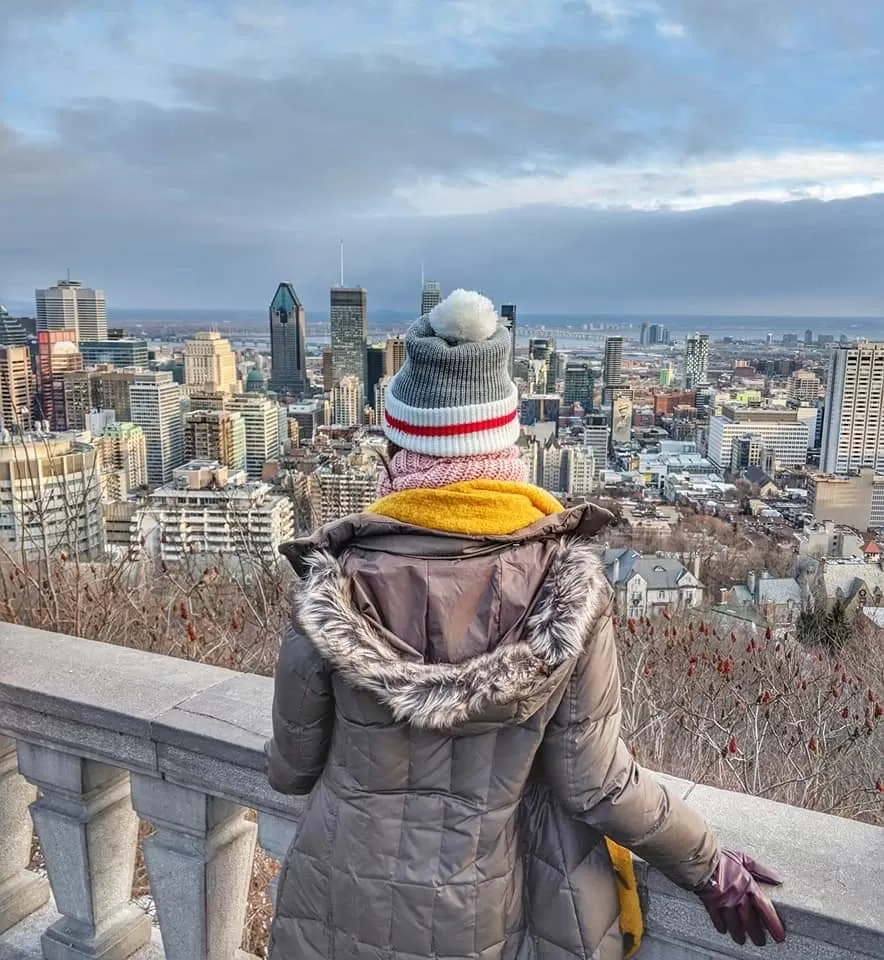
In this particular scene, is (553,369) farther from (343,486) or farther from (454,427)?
(454,427)

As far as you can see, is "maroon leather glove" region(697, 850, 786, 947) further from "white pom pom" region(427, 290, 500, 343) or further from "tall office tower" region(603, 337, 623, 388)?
"tall office tower" region(603, 337, 623, 388)

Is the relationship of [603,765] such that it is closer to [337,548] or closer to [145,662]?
[337,548]

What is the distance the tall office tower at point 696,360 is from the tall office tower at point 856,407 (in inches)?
1451

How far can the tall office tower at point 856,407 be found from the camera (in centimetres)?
5697

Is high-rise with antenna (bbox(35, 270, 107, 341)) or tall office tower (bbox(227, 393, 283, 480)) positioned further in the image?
high-rise with antenna (bbox(35, 270, 107, 341))

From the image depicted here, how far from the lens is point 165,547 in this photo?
5.41 metres

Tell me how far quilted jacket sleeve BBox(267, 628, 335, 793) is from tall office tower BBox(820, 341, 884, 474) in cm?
6066

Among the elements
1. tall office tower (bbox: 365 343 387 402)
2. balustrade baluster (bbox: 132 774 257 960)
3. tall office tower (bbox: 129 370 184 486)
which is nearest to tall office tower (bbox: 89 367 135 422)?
tall office tower (bbox: 129 370 184 486)

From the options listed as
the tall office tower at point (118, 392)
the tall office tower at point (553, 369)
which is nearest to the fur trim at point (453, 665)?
the tall office tower at point (118, 392)

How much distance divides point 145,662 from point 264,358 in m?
94.9

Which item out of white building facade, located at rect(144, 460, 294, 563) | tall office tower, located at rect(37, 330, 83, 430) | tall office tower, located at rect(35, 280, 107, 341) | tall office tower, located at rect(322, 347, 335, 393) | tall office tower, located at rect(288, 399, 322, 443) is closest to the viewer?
white building facade, located at rect(144, 460, 294, 563)

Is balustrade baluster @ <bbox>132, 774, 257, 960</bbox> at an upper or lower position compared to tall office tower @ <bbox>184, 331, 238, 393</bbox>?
upper

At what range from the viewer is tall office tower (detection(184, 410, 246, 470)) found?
1641 inches

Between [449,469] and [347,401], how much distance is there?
186 ft
